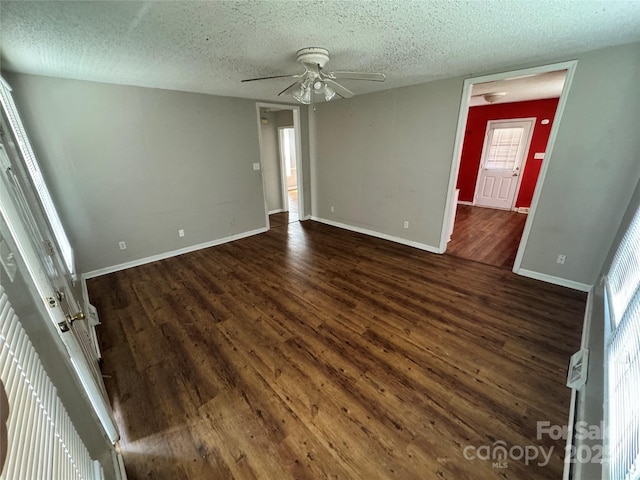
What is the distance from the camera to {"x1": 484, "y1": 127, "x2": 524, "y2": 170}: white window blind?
573 centimetres

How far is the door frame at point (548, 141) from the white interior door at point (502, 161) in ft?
11.2

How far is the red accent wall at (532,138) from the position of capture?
5312mm

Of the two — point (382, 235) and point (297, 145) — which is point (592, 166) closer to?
point (382, 235)

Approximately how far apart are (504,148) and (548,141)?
3.82 m

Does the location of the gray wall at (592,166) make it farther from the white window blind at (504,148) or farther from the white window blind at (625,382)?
the white window blind at (504,148)

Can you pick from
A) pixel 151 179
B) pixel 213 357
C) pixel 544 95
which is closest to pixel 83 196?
pixel 151 179

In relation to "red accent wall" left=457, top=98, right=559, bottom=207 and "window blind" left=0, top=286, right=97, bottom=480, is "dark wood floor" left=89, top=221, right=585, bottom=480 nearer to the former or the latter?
"window blind" left=0, top=286, right=97, bottom=480

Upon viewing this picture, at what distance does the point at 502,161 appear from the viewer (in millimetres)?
5996

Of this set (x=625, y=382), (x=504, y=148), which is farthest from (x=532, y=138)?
(x=625, y=382)

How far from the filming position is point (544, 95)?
15.8ft

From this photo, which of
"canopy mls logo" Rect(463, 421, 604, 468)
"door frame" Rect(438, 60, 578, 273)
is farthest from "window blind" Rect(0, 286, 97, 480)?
"door frame" Rect(438, 60, 578, 273)

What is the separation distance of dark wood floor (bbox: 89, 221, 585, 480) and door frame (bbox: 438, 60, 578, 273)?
0.59 metres

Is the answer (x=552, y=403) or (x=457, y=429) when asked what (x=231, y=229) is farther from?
(x=552, y=403)

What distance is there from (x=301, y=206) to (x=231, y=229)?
168 centimetres
